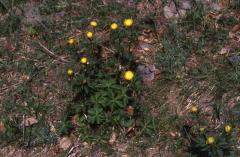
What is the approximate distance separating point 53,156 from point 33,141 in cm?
25

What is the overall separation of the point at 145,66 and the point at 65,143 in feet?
3.50

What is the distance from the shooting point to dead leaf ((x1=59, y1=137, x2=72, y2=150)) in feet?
13.4

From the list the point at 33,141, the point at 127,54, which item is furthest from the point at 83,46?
the point at 33,141

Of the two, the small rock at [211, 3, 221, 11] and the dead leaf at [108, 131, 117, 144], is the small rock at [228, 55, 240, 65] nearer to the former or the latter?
the small rock at [211, 3, 221, 11]

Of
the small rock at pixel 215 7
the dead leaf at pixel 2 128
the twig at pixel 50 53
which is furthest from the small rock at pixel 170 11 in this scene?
the dead leaf at pixel 2 128

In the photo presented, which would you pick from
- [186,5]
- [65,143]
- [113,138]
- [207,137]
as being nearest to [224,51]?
[186,5]

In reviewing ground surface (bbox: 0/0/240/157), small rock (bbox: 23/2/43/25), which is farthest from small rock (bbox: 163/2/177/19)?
small rock (bbox: 23/2/43/25)

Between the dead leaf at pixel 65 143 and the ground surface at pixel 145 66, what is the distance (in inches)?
0.5

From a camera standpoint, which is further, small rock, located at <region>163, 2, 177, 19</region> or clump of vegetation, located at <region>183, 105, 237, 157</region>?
small rock, located at <region>163, 2, 177, 19</region>

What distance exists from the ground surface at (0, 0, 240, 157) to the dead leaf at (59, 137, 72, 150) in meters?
0.01

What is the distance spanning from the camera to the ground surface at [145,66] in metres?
4.05

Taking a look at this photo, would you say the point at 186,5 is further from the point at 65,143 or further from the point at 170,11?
the point at 65,143

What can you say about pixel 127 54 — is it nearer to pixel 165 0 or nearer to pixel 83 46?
pixel 83 46

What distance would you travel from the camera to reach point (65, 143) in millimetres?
4117
